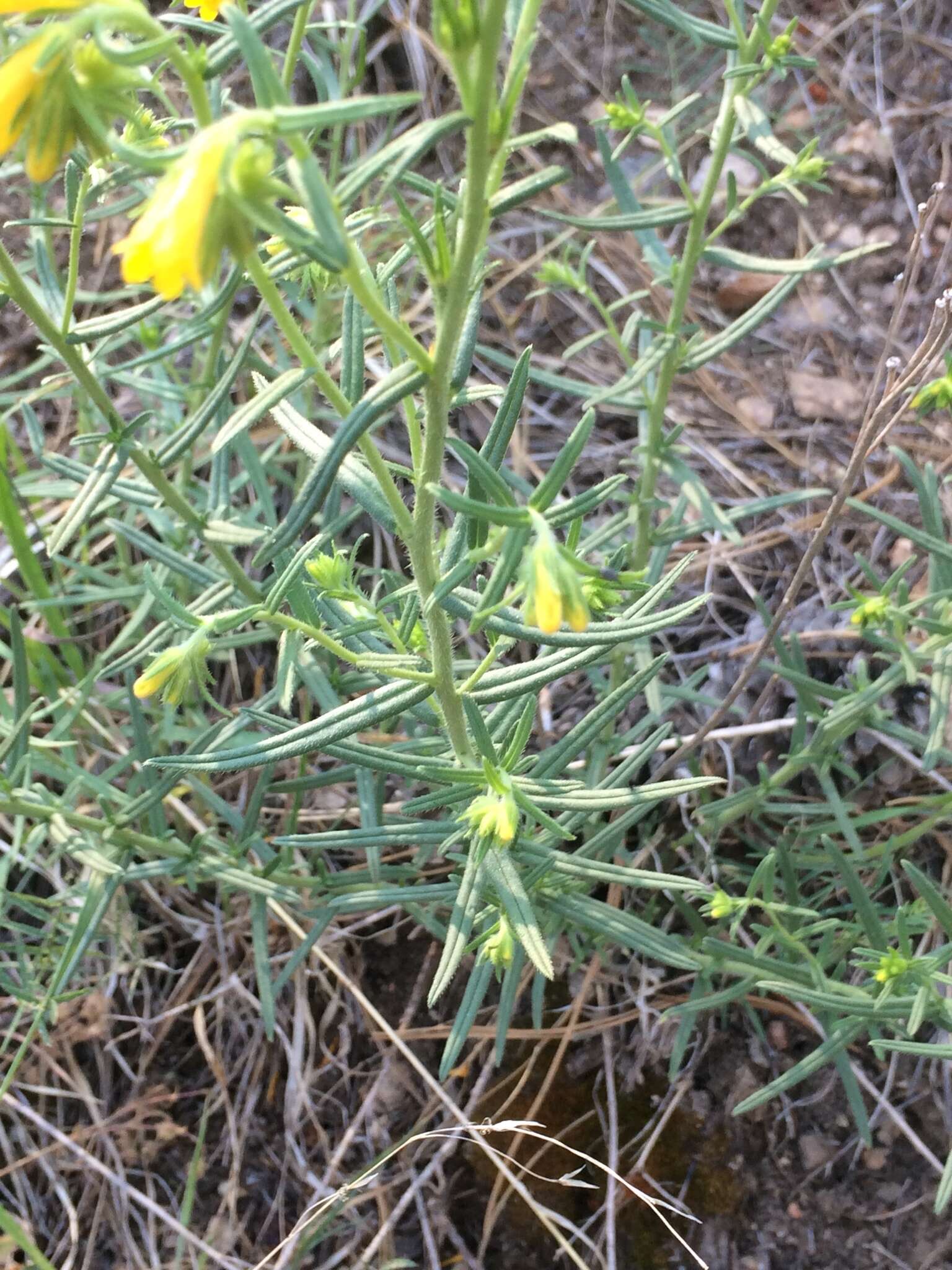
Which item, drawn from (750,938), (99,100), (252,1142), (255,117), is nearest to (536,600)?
(255,117)

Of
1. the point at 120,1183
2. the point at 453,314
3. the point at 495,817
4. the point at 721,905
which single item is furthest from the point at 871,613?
the point at 120,1183

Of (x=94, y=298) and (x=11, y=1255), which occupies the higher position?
(x=94, y=298)

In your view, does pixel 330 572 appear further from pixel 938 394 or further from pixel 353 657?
pixel 938 394

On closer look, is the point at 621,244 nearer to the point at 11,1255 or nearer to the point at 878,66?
the point at 878,66

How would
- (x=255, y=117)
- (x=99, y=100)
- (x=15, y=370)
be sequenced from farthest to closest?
(x=15, y=370) → (x=99, y=100) → (x=255, y=117)

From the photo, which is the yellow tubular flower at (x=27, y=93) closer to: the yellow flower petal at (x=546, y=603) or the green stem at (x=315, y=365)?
the green stem at (x=315, y=365)
